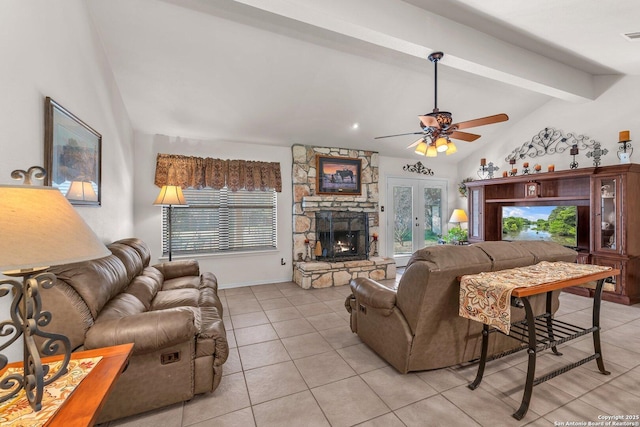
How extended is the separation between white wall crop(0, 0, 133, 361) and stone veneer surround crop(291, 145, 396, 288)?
2.75 metres

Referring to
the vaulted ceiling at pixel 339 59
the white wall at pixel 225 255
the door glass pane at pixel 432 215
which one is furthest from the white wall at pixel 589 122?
the white wall at pixel 225 255

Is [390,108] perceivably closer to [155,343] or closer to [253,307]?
[253,307]

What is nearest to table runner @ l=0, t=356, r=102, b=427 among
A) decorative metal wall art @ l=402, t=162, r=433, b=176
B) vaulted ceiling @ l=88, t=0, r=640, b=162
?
vaulted ceiling @ l=88, t=0, r=640, b=162

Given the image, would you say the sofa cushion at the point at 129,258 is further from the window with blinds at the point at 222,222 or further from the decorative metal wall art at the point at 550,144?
the decorative metal wall art at the point at 550,144

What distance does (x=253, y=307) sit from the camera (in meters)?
3.88

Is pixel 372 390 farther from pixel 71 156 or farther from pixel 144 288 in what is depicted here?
pixel 71 156

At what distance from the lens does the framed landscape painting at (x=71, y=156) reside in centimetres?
185

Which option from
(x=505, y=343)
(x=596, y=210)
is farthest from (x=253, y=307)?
(x=596, y=210)

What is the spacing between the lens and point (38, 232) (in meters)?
0.85

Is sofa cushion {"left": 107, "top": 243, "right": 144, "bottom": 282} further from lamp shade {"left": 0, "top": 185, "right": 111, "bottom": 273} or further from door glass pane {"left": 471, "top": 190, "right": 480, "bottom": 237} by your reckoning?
door glass pane {"left": 471, "top": 190, "right": 480, "bottom": 237}

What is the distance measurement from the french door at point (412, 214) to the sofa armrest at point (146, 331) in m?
5.00

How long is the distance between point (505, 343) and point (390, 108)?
3.59 metres

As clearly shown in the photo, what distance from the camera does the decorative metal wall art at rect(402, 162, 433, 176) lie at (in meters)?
6.43

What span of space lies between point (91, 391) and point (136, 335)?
71 cm
